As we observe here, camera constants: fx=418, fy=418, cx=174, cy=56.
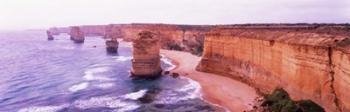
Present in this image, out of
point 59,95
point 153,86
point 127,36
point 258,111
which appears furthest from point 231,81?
point 127,36

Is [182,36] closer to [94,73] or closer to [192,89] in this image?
[94,73]

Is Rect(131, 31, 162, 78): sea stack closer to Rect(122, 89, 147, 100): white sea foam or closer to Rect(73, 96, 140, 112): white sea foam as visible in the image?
Rect(122, 89, 147, 100): white sea foam

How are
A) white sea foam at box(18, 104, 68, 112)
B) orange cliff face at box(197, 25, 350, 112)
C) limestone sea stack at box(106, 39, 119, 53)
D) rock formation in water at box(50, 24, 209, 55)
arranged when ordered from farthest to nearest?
limestone sea stack at box(106, 39, 119, 53) < rock formation in water at box(50, 24, 209, 55) < white sea foam at box(18, 104, 68, 112) < orange cliff face at box(197, 25, 350, 112)

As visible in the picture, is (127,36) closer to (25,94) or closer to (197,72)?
(197,72)

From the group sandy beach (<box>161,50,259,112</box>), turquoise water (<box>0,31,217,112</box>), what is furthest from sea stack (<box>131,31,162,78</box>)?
sandy beach (<box>161,50,259,112</box>)

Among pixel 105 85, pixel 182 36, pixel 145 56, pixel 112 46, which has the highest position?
pixel 182 36

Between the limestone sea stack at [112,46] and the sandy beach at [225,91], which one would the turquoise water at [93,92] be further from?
the limestone sea stack at [112,46]

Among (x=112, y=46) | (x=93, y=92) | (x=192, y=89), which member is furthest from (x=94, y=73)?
(x=112, y=46)
